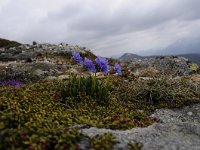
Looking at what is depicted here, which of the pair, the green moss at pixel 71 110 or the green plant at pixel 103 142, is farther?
the green moss at pixel 71 110

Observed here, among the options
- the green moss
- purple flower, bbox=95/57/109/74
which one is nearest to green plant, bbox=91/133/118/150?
the green moss

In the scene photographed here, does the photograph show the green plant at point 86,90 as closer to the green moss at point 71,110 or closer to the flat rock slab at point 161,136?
the green moss at point 71,110

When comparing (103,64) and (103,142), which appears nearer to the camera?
(103,142)

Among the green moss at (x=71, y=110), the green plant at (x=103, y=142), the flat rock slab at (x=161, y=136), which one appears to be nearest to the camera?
the green plant at (x=103, y=142)

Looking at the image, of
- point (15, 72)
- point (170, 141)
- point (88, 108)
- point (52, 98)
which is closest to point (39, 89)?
point (52, 98)

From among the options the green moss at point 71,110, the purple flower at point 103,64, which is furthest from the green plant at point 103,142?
the purple flower at point 103,64

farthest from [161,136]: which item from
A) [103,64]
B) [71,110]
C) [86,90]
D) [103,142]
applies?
[86,90]

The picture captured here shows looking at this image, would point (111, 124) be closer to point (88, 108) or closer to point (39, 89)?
point (88, 108)

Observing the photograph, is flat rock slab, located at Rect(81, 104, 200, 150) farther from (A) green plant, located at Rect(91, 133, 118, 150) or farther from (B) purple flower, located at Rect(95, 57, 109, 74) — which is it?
(B) purple flower, located at Rect(95, 57, 109, 74)

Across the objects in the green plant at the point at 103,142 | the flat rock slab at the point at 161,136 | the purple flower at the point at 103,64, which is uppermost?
the purple flower at the point at 103,64

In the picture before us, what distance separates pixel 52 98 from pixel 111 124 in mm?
2515

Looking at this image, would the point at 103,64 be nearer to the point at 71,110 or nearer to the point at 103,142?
the point at 71,110

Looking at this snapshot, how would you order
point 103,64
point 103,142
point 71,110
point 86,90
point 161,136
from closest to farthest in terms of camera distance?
point 103,142 → point 161,136 → point 71,110 → point 103,64 → point 86,90

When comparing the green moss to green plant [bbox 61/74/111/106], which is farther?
green plant [bbox 61/74/111/106]
